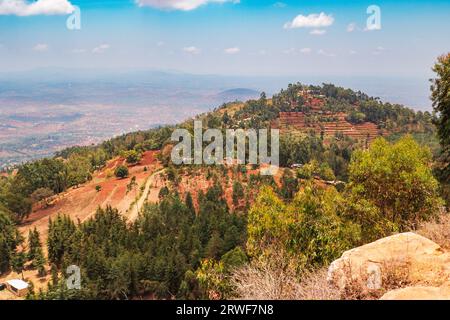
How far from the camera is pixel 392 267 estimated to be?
7984mm

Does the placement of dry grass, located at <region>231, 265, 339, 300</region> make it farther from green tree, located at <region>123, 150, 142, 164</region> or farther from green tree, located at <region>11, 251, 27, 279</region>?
green tree, located at <region>123, 150, 142, 164</region>

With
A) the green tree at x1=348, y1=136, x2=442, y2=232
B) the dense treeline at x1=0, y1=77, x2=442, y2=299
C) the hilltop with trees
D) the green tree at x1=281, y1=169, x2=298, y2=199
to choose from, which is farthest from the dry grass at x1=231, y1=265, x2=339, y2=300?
the green tree at x1=281, y1=169, x2=298, y2=199

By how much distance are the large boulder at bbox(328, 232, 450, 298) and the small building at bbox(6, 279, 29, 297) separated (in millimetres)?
33530

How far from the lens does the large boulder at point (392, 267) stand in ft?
25.3

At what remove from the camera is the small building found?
34.0 m

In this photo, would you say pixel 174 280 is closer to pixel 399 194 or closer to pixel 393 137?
pixel 399 194

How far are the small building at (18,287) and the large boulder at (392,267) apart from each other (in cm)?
3353

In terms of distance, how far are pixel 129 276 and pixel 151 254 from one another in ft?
10.9

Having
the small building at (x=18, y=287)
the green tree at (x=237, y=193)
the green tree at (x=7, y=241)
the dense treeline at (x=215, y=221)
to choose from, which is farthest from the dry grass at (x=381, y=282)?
the green tree at (x=237, y=193)

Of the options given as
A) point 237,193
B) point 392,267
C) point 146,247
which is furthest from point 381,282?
point 237,193

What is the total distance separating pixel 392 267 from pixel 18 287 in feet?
117

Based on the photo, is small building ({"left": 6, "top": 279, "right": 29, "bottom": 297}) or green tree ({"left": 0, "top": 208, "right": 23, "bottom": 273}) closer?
small building ({"left": 6, "top": 279, "right": 29, "bottom": 297})

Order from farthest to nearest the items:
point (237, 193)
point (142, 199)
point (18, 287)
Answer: point (142, 199) < point (237, 193) < point (18, 287)

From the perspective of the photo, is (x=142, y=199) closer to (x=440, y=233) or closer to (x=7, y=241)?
(x=7, y=241)
